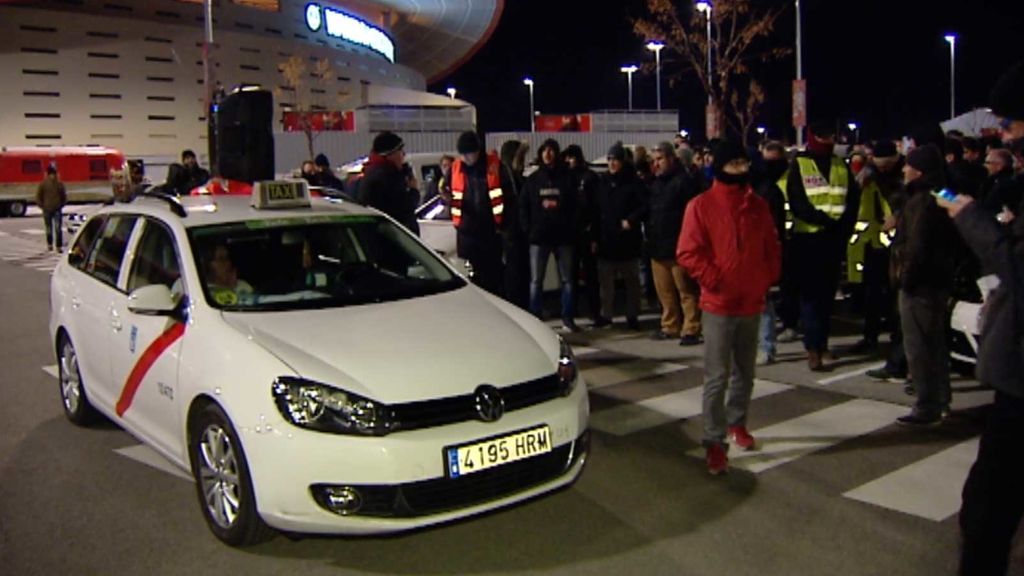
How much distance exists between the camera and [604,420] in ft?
22.3

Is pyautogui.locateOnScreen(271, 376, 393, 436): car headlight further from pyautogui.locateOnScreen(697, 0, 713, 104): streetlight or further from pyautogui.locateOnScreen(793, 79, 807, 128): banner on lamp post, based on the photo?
pyautogui.locateOnScreen(793, 79, 807, 128): banner on lamp post

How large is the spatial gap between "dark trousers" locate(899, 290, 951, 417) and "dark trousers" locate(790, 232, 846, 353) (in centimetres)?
153

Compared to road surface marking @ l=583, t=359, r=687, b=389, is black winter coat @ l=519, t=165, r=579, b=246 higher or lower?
higher

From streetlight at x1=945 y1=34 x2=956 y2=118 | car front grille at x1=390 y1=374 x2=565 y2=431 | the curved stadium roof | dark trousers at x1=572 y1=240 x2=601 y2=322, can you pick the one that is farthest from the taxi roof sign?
the curved stadium roof

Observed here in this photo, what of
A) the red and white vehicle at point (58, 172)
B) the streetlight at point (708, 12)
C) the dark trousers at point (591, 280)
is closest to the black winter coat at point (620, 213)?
the dark trousers at point (591, 280)

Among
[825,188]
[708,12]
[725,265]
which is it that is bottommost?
[725,265]

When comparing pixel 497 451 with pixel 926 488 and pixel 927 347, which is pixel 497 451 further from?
pixel 927 347

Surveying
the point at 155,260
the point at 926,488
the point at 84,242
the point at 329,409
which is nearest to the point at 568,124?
the point at 84,242

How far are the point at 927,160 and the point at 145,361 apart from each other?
4791mm

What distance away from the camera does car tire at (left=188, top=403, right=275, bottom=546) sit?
4395mm

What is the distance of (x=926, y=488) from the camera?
525 centimetres

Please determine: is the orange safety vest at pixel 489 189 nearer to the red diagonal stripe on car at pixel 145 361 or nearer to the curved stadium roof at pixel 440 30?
the red diagonal stripe on car at pixel 145 361

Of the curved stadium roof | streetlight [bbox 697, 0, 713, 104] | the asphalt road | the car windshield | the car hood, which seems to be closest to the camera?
the car hood

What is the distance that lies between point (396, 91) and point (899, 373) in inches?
2724
